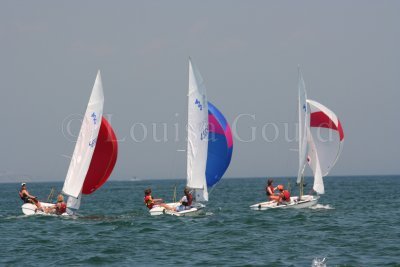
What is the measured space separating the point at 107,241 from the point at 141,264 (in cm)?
477

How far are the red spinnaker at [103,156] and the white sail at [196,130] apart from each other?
3.41 m

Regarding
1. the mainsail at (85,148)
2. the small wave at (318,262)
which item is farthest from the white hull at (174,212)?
the small wave at (318,262)

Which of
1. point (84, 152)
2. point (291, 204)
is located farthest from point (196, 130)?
point (291, 204)

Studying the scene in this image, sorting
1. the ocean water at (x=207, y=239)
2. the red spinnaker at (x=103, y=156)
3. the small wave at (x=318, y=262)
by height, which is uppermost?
the red spinnaker at (x=103, y=156)

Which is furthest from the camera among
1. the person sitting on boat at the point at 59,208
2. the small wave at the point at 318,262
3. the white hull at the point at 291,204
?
the white hull at the point at 291,204

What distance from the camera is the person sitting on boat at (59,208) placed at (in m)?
32.8

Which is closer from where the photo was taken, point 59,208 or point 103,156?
point 59,208

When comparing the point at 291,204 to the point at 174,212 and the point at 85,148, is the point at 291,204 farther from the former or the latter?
the point at 85,148

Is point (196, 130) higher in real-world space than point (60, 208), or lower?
higher

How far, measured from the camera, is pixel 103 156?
112 feet

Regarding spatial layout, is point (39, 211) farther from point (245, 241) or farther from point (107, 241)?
point (245, 241)

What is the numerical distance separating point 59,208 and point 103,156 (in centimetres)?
314

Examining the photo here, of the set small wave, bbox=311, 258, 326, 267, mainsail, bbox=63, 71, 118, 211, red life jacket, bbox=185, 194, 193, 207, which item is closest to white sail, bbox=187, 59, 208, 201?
red life jacket, bbox=185, 194, 193, 207

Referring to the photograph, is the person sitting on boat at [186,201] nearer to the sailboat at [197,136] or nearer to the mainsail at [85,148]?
the sailboat at [197,136]
